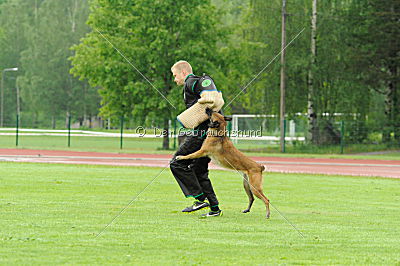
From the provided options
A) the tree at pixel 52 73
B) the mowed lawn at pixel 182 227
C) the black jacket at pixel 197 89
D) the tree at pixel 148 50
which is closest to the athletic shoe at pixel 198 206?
the mowed lawn at pixel 182 227

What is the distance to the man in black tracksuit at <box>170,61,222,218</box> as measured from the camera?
9812 millimetres

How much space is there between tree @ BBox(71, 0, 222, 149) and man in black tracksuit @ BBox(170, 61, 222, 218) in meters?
25.6

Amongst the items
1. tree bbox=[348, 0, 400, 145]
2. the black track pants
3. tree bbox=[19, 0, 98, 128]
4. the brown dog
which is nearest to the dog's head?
the brown dog

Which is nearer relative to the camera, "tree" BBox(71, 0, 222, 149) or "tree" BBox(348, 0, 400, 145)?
"tree" BBox(71, 0, 222, 149)

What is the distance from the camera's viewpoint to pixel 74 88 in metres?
82.8

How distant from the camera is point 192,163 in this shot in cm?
1005

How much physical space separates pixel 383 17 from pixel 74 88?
51238 mm

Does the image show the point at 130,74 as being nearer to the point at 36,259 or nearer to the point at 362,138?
the point at 362,138

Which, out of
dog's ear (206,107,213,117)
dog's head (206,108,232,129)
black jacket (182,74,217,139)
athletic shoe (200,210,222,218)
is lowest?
athletic shoe (200,210,222,218)

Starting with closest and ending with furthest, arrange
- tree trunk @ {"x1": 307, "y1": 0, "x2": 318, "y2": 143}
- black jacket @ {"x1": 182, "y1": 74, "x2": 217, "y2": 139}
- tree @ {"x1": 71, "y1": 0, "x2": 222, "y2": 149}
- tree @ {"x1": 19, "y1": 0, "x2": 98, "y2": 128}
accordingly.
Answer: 1. black jacket @ {"x1": 182, "y1": 74, "x2": 217, "y2": 139}
2. tree @ {"x1": 71, "y1": 0, "x2": 222, "y2": 149}
3. tree trunk @ {"x1": 307, "y1": 0, "x2": 318, "y2": 143}
4. tree @ {"x1": 19, "y1": 0, "x2": 98, "y2": 128}

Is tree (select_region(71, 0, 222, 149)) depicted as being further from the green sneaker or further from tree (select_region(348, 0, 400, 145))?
the green sneaker

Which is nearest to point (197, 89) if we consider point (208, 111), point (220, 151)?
point (208, 111)

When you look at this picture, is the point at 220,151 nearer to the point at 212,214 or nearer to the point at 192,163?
the point at 192,163

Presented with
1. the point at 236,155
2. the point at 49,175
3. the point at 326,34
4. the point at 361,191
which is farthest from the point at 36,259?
the point at 326,34
